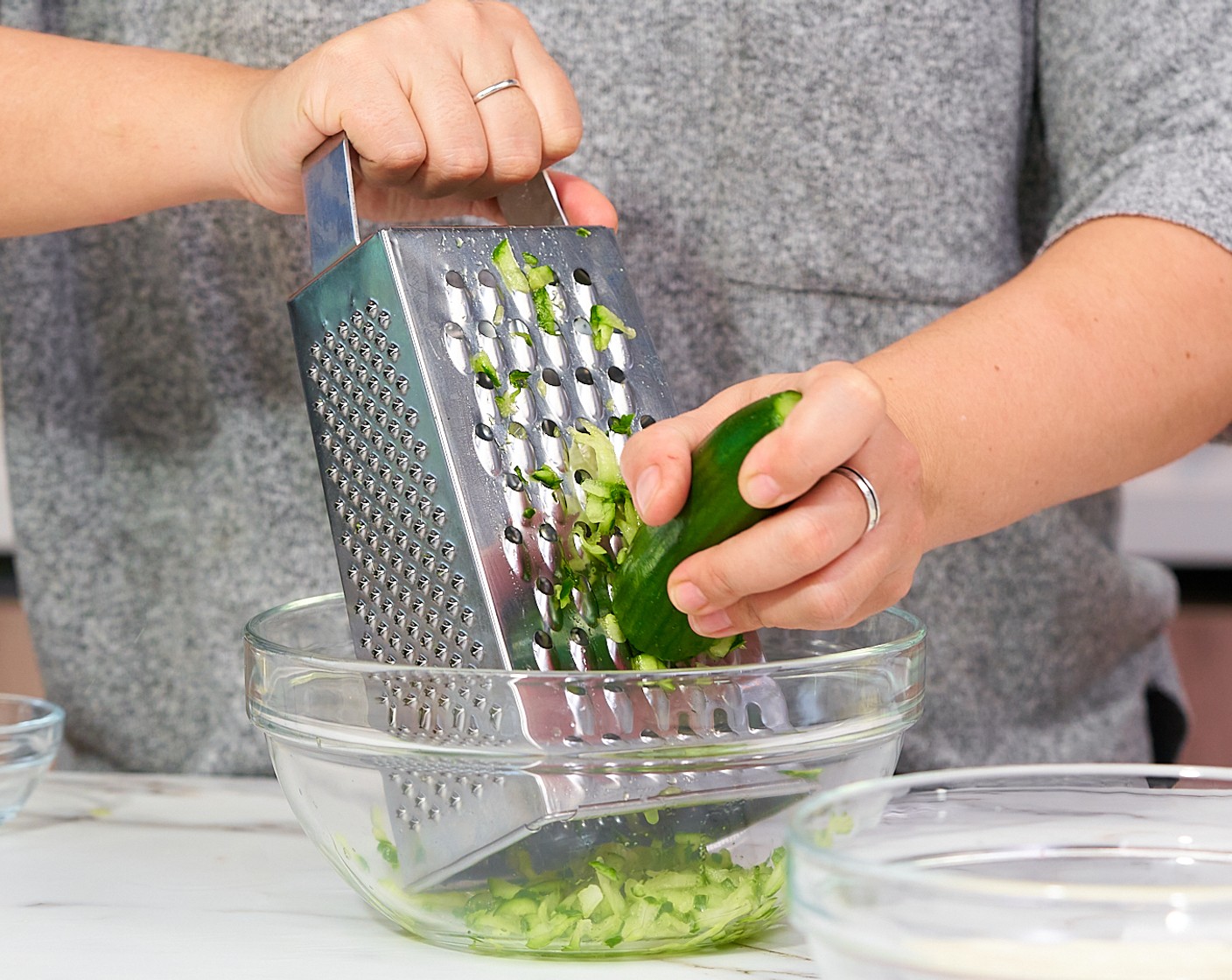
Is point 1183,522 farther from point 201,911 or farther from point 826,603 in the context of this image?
point 201,911

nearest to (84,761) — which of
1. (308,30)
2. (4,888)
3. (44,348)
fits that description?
(44,348)

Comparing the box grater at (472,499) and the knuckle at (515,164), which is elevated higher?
the knuckle at (515,164)

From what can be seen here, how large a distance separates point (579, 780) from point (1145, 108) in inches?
26.8

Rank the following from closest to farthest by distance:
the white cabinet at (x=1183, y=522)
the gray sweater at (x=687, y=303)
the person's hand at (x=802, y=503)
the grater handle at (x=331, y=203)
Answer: the person's hand at (x=802, y=503)
the grater handle at (x=331, y=203)
the gray sweater at (x=687, y=303)
the white cabinet at (x=1183, y=522)

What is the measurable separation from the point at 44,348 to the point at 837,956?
972 millimetres

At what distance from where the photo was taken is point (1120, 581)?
1179 mm

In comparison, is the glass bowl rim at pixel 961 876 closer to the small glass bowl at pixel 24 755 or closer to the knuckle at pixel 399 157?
the knuckle at pixel 399 157

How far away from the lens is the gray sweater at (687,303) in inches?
42.1

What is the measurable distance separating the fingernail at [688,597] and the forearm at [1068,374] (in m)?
0.21

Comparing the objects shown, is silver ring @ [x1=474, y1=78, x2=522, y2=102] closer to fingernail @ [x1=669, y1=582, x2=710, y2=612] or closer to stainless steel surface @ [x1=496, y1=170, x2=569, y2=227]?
stainless steel surface @ [x1=496, y1=170, x2=569, y2=227]

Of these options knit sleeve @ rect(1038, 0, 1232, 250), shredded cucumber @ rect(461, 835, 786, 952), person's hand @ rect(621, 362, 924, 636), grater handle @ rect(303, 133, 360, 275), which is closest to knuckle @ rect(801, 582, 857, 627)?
person's hand @ rect(621, 362, 924, 636)

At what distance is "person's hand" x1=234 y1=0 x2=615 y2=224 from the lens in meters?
0.72

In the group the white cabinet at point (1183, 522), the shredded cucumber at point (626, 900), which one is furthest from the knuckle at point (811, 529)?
the white cabinet at point (1183, 522)

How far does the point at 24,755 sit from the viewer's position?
80cm
